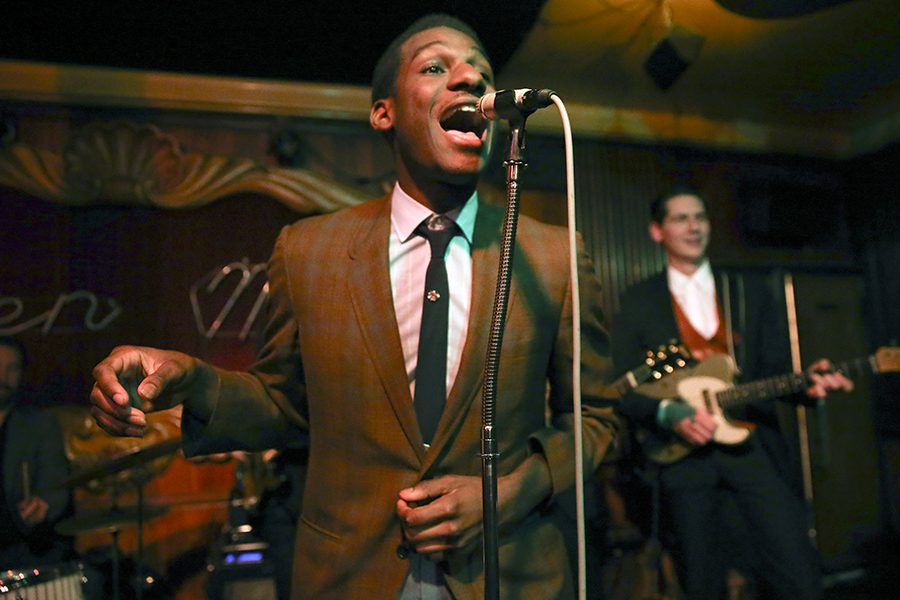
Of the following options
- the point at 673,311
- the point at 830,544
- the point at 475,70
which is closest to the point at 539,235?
the point at 475,70

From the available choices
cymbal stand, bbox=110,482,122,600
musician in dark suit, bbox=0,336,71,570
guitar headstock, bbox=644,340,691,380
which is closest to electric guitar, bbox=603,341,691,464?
guitar headstock, bbox=644,340,691,380

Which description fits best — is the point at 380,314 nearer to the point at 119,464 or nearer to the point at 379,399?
the point at 379,399

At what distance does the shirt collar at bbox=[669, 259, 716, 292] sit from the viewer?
3328 millimetres

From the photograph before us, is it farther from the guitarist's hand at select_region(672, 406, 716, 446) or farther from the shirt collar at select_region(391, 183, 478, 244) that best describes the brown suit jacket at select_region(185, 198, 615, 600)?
the guitarist's hand at select_region(672, 406, 716, 446)

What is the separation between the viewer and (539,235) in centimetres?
140

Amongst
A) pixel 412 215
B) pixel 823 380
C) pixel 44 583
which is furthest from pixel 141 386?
pixel 823 380

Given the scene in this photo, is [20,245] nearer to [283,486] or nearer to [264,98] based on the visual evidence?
[264,98]

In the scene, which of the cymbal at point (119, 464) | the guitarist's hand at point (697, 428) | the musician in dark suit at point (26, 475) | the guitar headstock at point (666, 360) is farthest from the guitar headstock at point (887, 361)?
the musician in dark suit at point (26, 475)

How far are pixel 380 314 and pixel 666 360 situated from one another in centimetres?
195

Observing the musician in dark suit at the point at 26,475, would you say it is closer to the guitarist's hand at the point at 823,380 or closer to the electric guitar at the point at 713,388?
the electric guitar at the point at 713,388

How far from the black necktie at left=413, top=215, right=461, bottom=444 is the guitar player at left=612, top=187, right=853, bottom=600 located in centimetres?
201

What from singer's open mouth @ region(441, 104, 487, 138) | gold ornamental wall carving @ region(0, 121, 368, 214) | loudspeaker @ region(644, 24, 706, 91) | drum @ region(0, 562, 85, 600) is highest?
loudspeaker @ region(644, 24, 706, 91)

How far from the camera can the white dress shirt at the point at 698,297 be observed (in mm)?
3254

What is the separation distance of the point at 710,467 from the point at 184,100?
3.20 m
